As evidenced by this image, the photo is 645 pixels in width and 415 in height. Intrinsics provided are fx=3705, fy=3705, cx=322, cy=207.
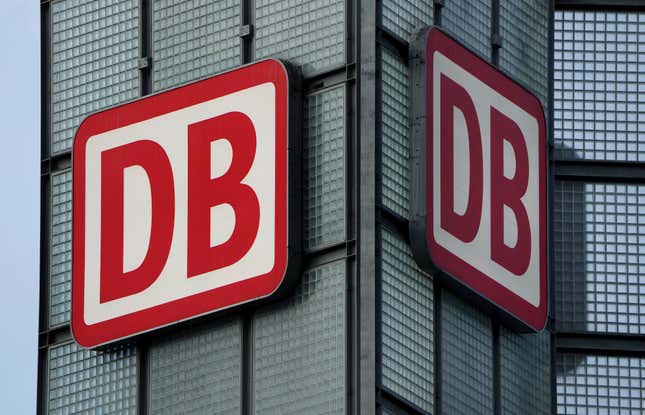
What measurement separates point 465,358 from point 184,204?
18.4 ft

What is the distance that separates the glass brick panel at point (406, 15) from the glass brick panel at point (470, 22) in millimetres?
463

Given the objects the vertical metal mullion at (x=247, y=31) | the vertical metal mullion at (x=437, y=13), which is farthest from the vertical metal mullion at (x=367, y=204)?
the vertical metal mullion at (x=247, y=31)

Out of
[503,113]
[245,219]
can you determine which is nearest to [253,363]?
[245,219]

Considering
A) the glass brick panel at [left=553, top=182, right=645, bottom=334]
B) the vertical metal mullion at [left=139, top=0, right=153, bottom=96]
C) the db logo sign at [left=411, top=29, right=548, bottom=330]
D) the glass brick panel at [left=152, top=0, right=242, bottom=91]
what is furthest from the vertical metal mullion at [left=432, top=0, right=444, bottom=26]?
the vertical metal mullion at [left=139, top=0, right=153, bottom=96]

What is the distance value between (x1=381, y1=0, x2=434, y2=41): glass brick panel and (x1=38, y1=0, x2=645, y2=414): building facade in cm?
3

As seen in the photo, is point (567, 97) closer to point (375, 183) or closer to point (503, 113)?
point (503, 113)

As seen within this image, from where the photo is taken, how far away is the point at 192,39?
66.7 m

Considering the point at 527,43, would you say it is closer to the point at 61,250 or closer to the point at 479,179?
the point at 479,179

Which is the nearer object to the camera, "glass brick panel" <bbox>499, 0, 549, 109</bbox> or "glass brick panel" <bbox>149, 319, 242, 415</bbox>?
"glass brick panel" <bbox>149, 319, 242, 415</bbox>

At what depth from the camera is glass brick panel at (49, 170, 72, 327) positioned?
67.1 metres

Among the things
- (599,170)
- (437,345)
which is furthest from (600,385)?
(437,345)

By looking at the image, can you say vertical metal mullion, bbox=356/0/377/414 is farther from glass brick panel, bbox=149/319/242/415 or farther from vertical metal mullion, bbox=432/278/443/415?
glass brick panel, bbox=149/319/242/415

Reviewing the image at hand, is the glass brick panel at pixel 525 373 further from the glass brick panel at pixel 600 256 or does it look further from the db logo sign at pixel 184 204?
the db logo sign at pixel 184 204

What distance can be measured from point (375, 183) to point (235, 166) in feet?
9.65
